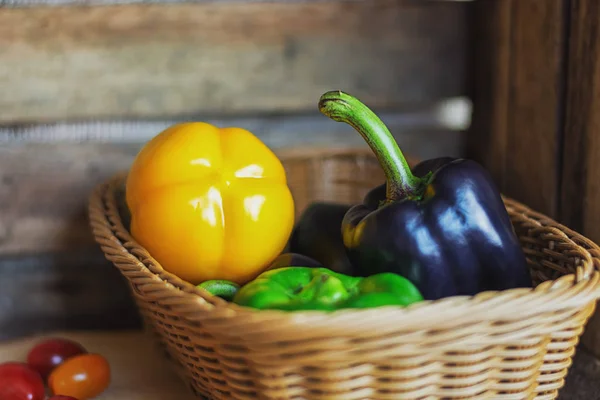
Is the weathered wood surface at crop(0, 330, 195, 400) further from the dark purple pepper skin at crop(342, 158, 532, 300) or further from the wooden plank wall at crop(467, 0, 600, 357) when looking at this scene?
the wooden plank wall at crop(467, 0, 600, 357)

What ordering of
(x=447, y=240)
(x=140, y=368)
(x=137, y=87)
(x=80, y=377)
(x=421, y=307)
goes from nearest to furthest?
(x=421, y=307)
(x=447, y=240)
(x=80, y=377)
(x=140, y=368)
(x=137, y=87)

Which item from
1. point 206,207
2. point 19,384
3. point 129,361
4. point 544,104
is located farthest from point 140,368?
point 544,104

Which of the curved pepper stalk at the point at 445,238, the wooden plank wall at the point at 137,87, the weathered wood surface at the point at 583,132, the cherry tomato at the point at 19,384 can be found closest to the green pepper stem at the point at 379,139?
the curved pepper stalk at the point at 445,238

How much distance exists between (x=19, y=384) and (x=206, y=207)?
1.01 feet

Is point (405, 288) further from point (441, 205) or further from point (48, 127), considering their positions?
point (48, 127)

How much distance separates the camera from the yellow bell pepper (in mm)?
792

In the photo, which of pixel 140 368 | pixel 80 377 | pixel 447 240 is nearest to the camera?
pixel 447 240

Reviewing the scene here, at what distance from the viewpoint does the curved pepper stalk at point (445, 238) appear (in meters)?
0.72

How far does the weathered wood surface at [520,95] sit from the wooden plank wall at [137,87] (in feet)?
0.19

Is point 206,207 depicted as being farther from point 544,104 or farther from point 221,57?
point 544,104

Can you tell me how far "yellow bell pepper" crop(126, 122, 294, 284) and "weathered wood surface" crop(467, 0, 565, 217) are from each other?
0.39 meters

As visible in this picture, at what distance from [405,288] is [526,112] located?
47 centimetres

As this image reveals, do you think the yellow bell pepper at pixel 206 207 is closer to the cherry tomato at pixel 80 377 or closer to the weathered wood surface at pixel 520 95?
the cherry tomato at pixel 80 377

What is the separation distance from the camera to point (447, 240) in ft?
2.37
